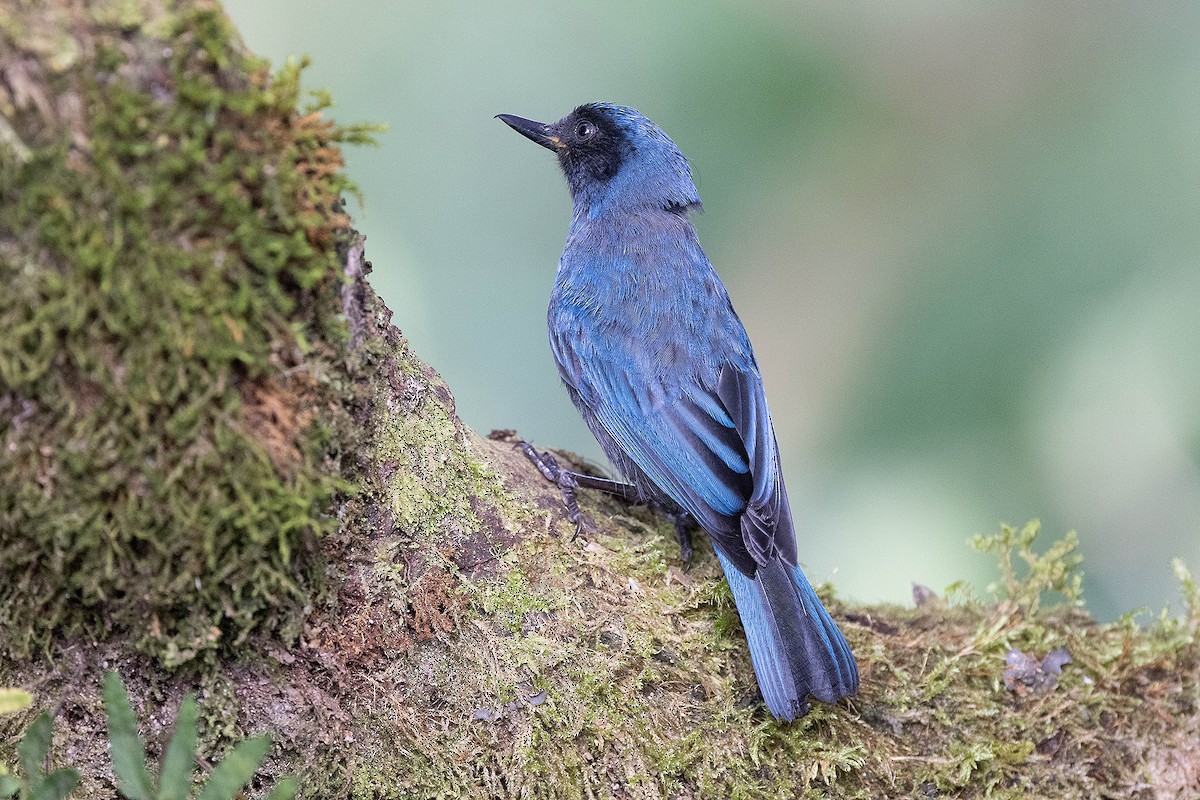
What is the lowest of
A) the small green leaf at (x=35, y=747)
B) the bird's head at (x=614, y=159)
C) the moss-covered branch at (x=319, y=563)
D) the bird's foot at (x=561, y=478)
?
the small green leaf at (x=35, y=747)

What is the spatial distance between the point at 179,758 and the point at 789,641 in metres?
1.50

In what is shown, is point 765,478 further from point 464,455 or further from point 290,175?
point 290,175

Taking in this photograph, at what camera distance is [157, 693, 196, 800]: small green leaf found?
4.51ft

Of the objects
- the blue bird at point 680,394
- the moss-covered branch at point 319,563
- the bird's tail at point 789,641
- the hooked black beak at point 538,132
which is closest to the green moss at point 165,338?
the moss-covered branch at point 319,563

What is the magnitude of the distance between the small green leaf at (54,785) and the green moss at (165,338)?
0.39 metres

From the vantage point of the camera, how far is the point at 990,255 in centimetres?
511

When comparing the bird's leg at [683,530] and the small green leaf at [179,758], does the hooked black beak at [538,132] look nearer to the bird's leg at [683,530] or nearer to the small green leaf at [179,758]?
the bird's leg at [683,530]

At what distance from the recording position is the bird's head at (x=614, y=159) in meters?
3.92

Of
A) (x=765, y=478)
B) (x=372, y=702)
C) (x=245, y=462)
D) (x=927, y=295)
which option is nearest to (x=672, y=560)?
(x=765, y=478)

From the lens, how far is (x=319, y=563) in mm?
1945

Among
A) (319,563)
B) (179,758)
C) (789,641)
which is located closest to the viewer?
(179,758)

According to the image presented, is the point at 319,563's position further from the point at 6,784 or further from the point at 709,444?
→ the point at 709,444

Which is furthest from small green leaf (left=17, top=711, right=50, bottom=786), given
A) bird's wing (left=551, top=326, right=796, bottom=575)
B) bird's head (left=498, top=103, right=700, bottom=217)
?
bird's head (left=498, top=103, right=700, bottom=217)

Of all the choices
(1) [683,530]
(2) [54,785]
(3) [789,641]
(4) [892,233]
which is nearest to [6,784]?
(2) [54,785]
